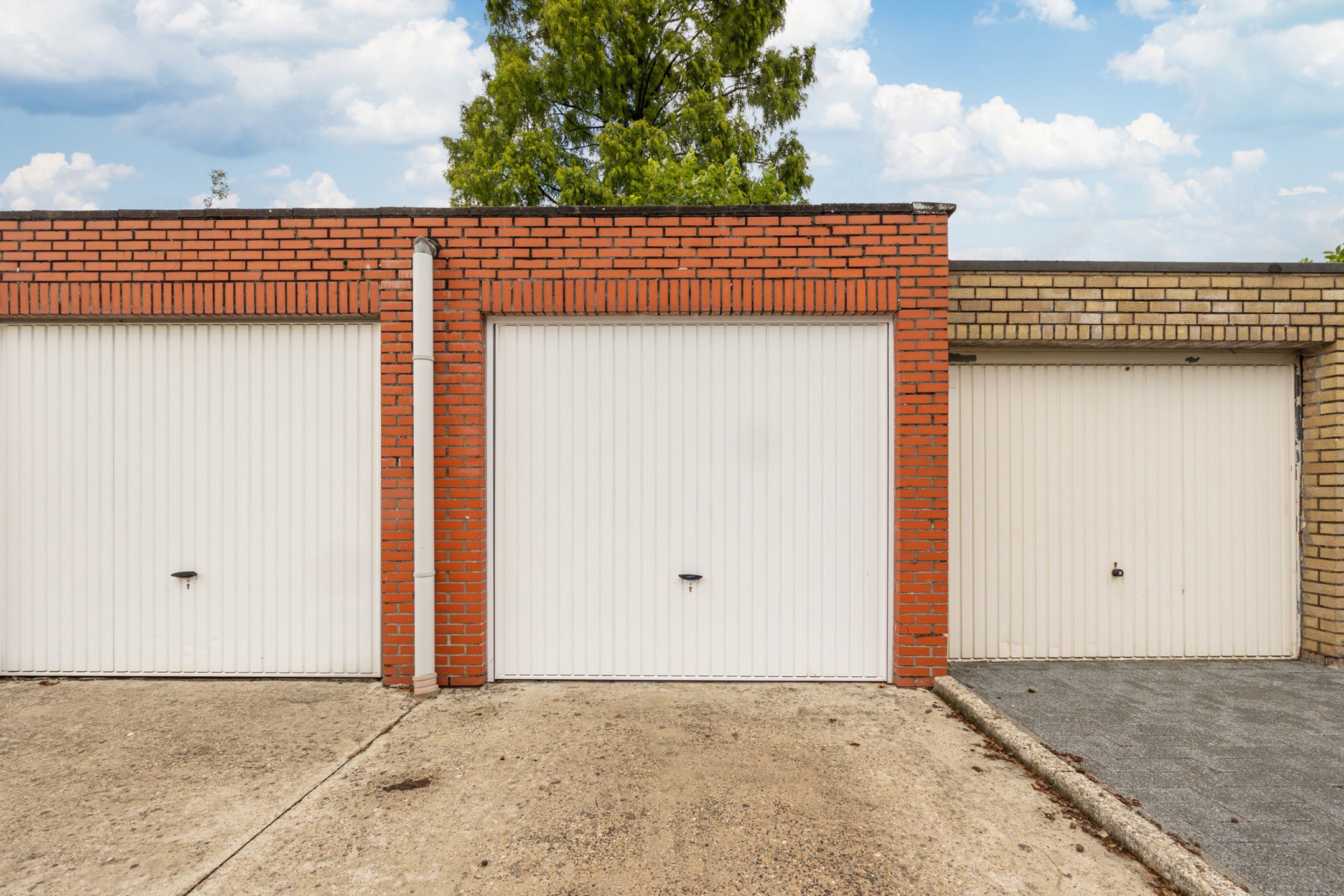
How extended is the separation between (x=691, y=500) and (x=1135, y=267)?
3747mm

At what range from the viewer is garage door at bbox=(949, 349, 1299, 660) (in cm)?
488

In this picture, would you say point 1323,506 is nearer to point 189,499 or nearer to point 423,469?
point 423,469

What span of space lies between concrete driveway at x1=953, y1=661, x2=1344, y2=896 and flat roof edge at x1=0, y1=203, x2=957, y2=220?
10.8ft

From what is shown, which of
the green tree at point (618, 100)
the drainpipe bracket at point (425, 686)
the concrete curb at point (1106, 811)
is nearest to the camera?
the concrete curb at point (1106, 811)

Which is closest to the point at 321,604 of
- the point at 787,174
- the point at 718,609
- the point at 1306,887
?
the point at 718,609

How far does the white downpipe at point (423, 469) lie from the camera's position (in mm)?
4145

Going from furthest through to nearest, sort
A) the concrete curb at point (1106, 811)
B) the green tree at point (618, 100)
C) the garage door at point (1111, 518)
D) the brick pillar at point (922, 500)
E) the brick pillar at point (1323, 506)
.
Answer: the green tree at point (618, 100)
the garage door at point (1111, 518)
the brick pillar at point (1323, 506)
the brick pillar at point (922, 500)
the concrete curb at point (1106, 811)

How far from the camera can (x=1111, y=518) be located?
4.91m

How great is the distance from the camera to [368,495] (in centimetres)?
443

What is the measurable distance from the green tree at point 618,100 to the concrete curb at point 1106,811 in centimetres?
1019

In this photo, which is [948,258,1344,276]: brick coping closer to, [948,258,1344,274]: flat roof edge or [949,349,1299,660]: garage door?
[948,258,1344,274]: flat roof edge

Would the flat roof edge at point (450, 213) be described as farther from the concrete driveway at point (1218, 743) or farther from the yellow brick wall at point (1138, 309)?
the concrete driveway at point (1218, 743)

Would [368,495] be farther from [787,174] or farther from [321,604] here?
[787,174]

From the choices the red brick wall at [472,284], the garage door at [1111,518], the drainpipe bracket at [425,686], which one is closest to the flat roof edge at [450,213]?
the red brick wall at [472,284]
